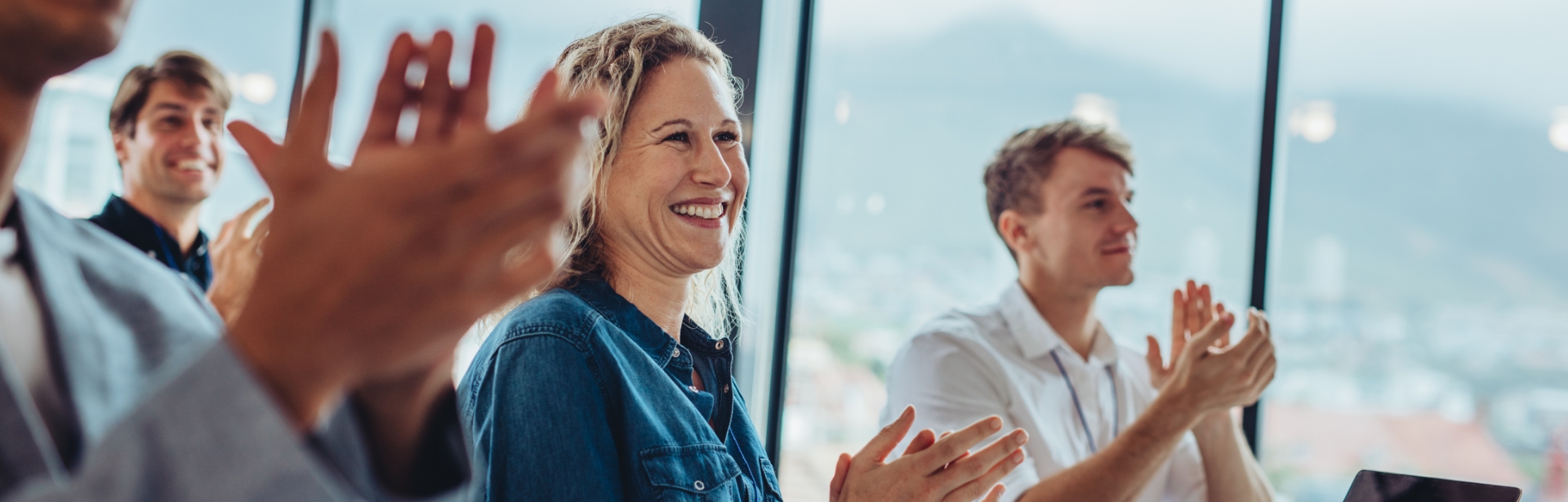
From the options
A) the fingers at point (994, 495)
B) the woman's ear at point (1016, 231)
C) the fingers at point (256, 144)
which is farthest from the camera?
the woman's ear at point (1016, 231)

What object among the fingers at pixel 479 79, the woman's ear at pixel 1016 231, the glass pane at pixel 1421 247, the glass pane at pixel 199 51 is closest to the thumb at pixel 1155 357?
the woman's ear at pixel 1016 231

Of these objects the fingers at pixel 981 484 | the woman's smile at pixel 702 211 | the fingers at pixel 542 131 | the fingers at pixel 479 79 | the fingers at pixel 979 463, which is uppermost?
→ the fingers at pixel 479 79

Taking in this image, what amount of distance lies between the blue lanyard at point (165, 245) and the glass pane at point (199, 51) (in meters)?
1.19

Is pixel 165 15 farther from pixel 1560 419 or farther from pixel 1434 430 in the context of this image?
pixel 1560 419

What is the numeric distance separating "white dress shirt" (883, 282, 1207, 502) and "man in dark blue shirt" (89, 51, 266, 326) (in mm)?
1671

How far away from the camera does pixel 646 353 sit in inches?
53.6

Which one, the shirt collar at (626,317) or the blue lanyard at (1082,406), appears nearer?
the shirt collar at (626,317)

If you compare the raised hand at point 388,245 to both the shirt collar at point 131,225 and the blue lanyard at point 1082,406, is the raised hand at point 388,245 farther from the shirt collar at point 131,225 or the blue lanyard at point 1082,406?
the shirt collar at point 131,225

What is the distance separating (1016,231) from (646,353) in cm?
138

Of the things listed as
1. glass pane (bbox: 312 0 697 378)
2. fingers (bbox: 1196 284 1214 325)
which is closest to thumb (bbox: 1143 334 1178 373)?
fingers (bbox: 1196 284 1214 325)

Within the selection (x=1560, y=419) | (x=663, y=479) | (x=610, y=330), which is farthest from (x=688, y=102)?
(x=1560, y=419)

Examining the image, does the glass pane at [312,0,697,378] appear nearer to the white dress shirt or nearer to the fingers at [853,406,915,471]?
the white dress shirt

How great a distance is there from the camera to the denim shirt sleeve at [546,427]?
1.11 metres

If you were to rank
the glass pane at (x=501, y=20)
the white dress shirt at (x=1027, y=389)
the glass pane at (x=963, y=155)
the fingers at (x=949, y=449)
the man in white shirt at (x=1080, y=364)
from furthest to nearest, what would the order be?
1. the glass pane at (x=501, y=20)
2. the glass pane at (x=963, y=155)
3. the white dress shirt at (x=1027, y=389)
4. the man in white shirt at (x=1080, y=364)
5. the fingers at (x=949, y=449)
